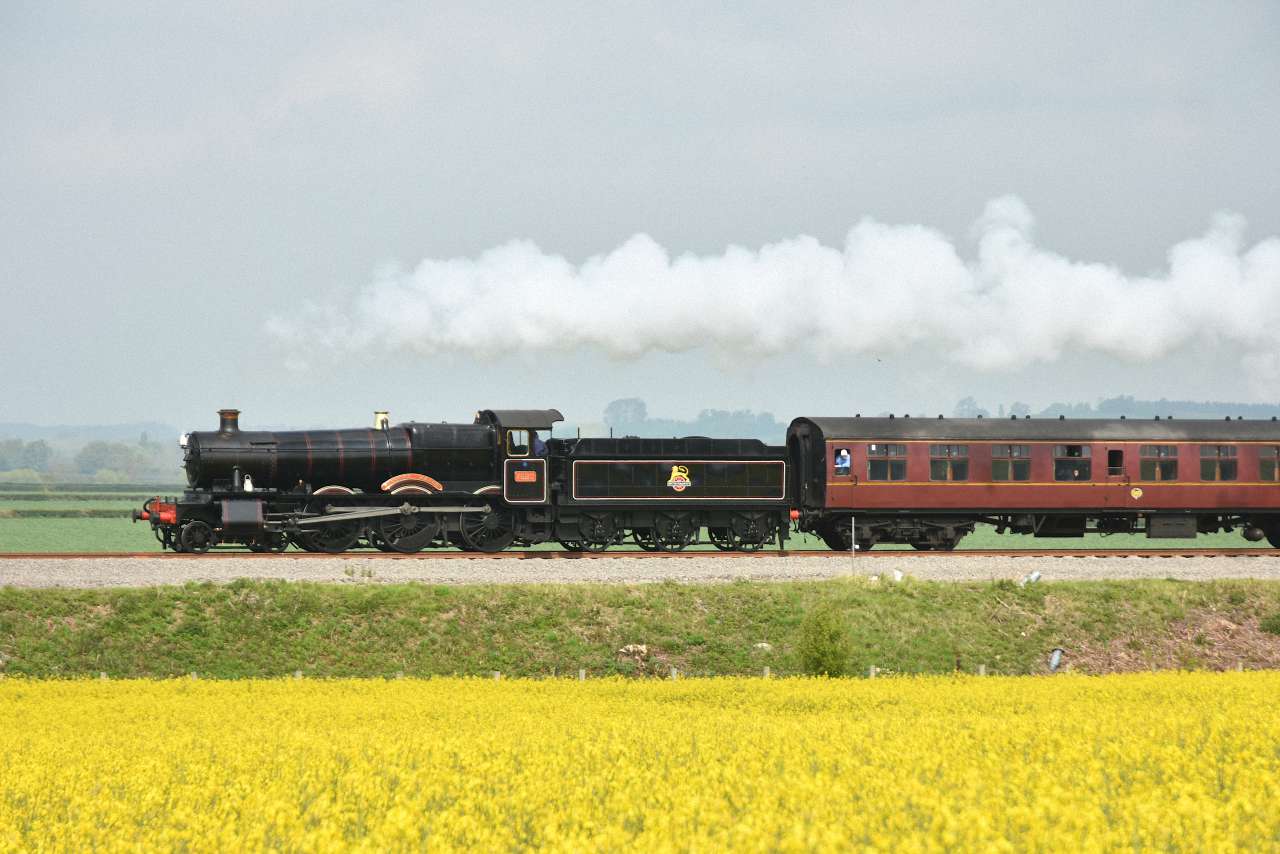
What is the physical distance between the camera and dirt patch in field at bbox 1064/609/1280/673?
28.3 m

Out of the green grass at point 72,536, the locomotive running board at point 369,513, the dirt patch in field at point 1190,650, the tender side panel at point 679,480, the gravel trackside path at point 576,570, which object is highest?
the tender side panel at point 679,480

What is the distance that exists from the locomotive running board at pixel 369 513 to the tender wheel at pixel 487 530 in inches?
13.0

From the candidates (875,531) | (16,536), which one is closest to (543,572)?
(875,531)

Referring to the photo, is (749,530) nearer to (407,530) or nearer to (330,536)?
(407,530)

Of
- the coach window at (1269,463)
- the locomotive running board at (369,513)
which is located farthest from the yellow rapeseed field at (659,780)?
the coach window at (1269,463)

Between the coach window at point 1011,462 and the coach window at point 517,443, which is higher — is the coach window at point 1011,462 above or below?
below

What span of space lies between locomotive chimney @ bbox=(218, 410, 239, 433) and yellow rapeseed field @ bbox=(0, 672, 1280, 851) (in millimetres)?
16297

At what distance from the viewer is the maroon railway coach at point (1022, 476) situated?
35.1 meters

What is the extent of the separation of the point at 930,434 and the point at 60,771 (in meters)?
28.2

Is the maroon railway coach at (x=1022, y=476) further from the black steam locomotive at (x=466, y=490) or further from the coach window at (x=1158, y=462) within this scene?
the black steam locomotive at (x=466, y=490)

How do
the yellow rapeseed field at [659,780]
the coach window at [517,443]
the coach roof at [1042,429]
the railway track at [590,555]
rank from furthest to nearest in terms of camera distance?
the coach roof at [1042,429] < the coach window at [517,443] < the railway track at [590,555] < the yellow rapeseed field at [659,780]

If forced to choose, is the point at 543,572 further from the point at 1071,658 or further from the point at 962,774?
the point at 962,774

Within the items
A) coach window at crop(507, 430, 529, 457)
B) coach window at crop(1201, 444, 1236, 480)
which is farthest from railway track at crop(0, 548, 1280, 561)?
coach window at crop(507, 430, 529, 457)

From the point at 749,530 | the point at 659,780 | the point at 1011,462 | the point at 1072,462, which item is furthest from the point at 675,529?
the point at 659,780
